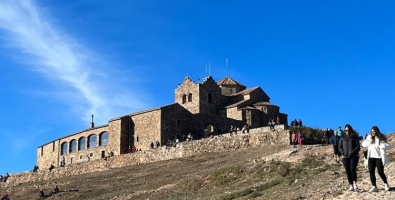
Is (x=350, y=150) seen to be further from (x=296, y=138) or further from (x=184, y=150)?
(x=184, y=150)

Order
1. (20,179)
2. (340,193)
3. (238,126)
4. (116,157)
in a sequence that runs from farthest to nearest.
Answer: (20,179), (238,126), (116,157), (340,193)

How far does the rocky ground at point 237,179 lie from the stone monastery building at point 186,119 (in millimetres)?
7875

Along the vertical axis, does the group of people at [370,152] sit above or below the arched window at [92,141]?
below

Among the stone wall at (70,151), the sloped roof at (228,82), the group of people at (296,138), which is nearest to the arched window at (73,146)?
the stone wall at (70,151)

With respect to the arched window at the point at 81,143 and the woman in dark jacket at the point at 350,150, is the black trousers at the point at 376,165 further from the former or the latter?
the arched window at the point at 81,143

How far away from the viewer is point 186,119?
56.0 m

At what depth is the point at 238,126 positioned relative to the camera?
186ft

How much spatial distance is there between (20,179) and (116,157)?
51.2 feet

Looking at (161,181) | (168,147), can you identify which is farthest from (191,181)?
(168,147)

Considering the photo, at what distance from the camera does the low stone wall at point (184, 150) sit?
42500mm

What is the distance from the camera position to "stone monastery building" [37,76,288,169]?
2164 inches

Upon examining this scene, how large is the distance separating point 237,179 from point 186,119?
28.2 m

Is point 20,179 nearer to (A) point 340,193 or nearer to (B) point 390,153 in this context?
(B) point 390,153

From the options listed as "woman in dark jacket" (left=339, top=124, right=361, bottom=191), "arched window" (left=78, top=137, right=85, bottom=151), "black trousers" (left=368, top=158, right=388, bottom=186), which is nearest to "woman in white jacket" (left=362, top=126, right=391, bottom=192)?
"black trousers" (left=368, top=158, right=388, bottom=186)
